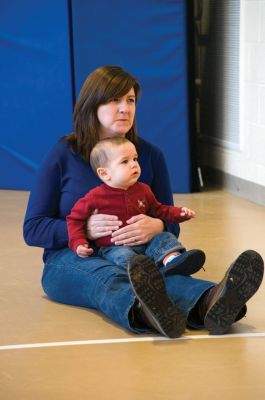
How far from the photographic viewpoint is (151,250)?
311cm

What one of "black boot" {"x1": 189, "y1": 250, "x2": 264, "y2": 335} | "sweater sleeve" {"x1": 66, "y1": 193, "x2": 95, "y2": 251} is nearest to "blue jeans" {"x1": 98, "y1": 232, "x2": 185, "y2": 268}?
"sweater sleeve" {"x1": 66, "y1": 193, "x2": 95, "y2": 251}

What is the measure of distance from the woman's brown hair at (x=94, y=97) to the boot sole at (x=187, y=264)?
21.3 inches

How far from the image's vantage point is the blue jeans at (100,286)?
2.87 m

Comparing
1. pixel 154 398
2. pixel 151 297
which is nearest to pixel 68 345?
pixel 151 297

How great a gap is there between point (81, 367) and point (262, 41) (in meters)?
2.94

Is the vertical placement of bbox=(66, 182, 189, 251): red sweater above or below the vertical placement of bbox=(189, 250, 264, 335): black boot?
above

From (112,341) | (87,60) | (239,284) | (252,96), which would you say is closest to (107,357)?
(112,341)

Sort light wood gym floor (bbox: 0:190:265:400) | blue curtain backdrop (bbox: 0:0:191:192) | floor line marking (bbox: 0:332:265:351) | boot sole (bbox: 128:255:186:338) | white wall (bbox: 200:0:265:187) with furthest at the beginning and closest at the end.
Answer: blue curtain backdrop (bbox: 0:0:191:192) → white wall (bbox: 200:0:265:187) → floor line marking (bbox: 0:332:265:351) → boot sole (bbox: 128:255:186:338) → light wood gym floor (bbox: 0:190:265:400)

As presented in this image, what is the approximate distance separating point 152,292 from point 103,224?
1.54 feet

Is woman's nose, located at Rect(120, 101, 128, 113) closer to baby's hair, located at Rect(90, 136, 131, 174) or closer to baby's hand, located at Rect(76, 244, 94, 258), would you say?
baby's hair, located at Rect(90, 136, 131, 174)

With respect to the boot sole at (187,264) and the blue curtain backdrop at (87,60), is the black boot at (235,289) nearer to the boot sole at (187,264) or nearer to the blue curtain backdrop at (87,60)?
the boot sole at (187,264)

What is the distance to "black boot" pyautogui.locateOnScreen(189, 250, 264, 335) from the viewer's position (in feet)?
8.86

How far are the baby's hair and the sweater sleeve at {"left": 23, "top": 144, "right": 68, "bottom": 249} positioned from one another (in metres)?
0.17

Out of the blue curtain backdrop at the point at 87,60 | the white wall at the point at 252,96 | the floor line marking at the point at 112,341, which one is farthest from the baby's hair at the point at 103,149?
the blue curtain backdrop at the point at 87,60
